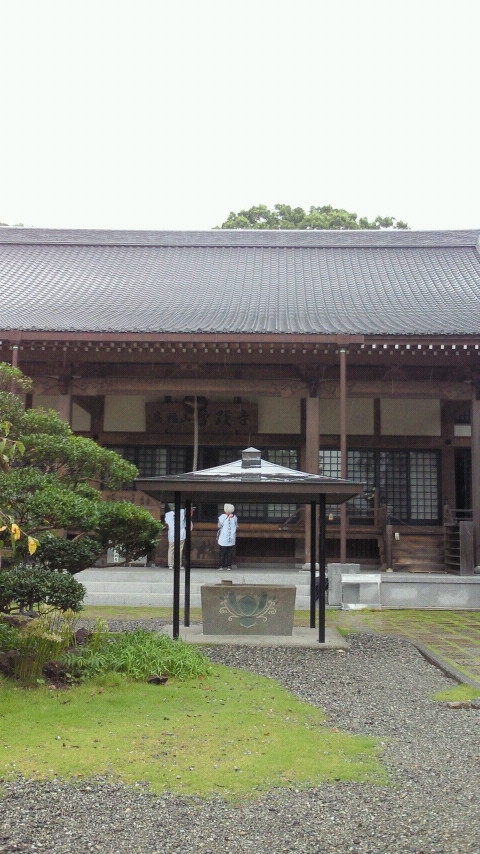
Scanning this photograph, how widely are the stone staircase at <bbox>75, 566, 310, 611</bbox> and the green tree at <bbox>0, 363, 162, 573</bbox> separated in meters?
5.39

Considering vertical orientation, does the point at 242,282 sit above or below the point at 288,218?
below

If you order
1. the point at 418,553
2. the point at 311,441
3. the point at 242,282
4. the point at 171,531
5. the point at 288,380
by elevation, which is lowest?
the point at 418,553

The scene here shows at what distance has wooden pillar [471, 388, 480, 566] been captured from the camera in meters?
14.9

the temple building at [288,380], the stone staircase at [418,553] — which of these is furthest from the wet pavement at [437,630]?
A: the stone staircase at [418,553]

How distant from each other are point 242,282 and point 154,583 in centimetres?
906

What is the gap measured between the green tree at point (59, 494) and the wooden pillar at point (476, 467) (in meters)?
8.32

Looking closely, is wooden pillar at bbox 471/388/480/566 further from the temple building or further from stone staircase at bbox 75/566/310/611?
stone staircase at bbox 75/566/310/611

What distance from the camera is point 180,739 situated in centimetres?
545

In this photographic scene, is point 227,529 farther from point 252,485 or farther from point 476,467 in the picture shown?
point 252,485

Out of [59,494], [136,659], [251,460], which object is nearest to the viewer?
[59,494]

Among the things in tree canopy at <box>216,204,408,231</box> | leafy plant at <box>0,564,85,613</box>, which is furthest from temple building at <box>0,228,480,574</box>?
tree canopy at <box>216,204,408,231</box>

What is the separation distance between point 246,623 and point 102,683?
3.14 metres

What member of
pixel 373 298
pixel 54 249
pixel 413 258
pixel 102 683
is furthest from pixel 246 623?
pixel 54 249

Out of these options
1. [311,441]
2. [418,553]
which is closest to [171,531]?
[311,441]
